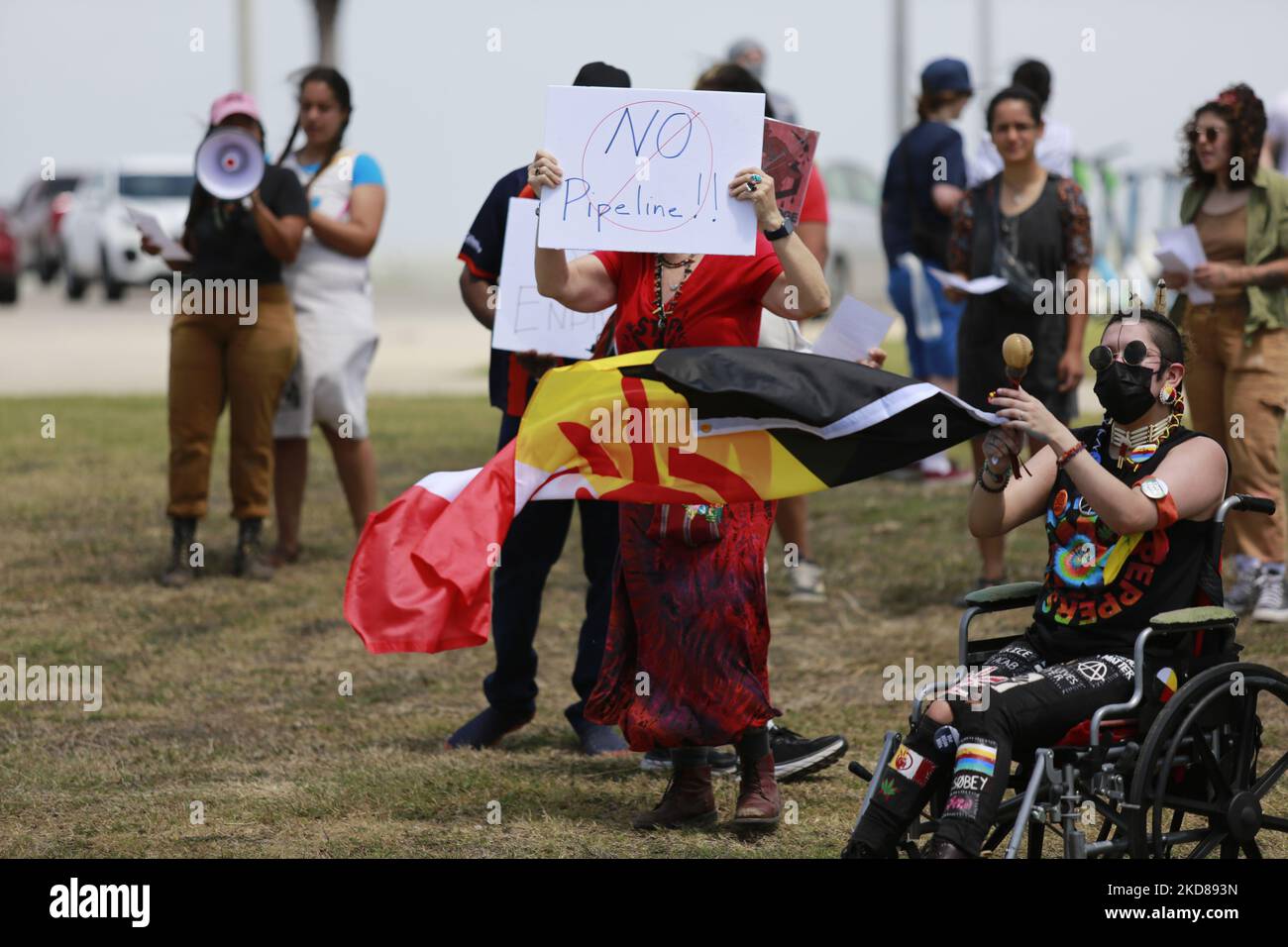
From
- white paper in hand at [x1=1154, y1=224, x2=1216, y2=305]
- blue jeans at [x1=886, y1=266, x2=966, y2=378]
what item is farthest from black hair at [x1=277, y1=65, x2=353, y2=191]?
white paper in hand at [x1=1154, y1=224, x2=1216, y2=305]

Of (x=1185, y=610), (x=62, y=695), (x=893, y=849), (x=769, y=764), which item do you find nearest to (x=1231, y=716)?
(x=1185, y=610)

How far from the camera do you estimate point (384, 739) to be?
6363mm

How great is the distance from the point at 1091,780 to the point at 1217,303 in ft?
12.5

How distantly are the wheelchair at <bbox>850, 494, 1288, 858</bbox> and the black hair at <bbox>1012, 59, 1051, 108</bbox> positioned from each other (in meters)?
4.91

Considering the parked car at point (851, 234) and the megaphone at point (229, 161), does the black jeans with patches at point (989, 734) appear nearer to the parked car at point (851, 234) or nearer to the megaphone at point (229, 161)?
the megaphone at point (229, 161)

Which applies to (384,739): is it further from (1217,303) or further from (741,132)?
(1217,303)

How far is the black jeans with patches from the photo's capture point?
4137mm

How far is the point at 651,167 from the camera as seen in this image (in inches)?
185

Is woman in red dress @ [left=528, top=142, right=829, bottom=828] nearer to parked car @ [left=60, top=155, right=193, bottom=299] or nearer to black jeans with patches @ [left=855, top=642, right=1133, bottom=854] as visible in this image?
black jeans with patches @ [left=855, top=642, right=1133, bottom=854]

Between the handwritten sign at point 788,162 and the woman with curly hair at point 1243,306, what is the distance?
117 inches

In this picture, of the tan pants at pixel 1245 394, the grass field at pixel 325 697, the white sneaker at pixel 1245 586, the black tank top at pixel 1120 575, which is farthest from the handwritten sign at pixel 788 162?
the white sneaker at pixel 1245 586

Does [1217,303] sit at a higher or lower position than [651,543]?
higher

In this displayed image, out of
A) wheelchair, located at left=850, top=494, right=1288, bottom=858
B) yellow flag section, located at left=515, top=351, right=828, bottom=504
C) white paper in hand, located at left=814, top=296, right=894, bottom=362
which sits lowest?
wheelchair, located at left=850, top=494, right=1288, bottom=858

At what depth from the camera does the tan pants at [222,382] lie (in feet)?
27.6
